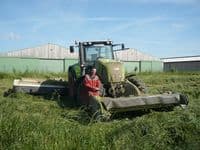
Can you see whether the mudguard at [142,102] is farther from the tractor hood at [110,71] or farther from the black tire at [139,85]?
the tractor hood at [110,71]

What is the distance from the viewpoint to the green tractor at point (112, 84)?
37.9 feet

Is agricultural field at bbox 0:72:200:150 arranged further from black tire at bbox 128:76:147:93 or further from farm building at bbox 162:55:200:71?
farm building at bbox 162:55:200:71

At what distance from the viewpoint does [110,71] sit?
13516 mm

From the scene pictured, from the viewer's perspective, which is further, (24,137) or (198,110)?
(198,110)

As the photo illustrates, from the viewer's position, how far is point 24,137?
7.72 m

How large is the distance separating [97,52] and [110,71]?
1709 mm

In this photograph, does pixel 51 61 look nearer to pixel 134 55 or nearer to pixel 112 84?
pixel 134 55

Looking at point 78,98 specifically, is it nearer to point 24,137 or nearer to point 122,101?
point 122,101

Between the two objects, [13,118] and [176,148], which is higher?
[13,118]

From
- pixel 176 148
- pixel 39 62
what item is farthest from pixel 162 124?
pixel 39 62

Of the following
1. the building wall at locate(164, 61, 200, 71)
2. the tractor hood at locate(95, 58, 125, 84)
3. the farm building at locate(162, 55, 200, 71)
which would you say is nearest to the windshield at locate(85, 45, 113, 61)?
the tractor hood at locate(95, 58, 125, 84)

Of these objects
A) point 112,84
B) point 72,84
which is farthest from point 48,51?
point 112,84

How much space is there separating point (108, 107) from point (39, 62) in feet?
98.7

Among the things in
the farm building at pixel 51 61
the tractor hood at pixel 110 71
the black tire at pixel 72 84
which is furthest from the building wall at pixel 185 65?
the tractor hood at pixel 110 71
